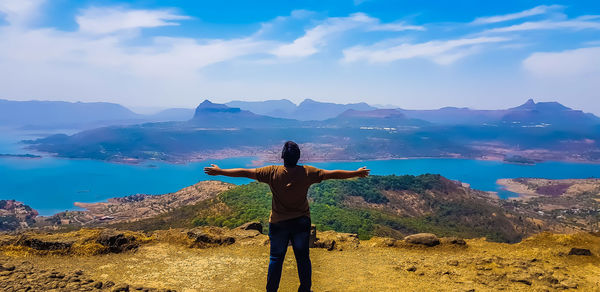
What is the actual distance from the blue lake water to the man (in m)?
95.6

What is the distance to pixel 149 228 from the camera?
2906 cm

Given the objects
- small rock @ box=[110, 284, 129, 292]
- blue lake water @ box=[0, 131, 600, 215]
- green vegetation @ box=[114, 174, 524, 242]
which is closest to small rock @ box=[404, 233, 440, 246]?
small rock @ box=[110, 284, 129, 292]

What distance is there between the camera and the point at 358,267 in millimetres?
7438

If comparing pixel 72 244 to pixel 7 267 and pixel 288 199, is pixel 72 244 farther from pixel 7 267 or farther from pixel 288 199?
pixel 288 199

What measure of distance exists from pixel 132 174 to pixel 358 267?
15735 centimetres

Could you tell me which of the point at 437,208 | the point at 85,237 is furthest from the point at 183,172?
the point at 85,237

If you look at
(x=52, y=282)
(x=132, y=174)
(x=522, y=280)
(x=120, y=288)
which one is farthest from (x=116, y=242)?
(x=132, y=174)

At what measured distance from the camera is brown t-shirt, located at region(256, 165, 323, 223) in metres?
4.52

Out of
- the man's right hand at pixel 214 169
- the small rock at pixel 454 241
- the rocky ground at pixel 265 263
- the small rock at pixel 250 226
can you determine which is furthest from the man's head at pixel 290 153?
the small rock at pixel 250 226

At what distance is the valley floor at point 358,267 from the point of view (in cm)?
623

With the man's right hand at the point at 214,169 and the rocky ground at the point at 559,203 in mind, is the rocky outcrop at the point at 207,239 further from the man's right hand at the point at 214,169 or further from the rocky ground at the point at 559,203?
the rocky ground at the point at 559,203

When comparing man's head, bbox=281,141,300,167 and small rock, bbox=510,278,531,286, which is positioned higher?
man's head, bbox=281,141,300,167

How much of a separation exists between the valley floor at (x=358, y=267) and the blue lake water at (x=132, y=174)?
301ft

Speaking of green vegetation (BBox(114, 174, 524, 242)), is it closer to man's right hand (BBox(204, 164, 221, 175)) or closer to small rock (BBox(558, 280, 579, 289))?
small rock (BBox(558, 280, 579, 289))
